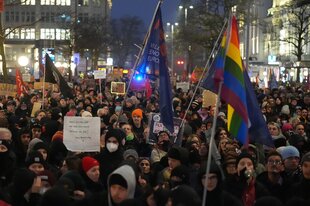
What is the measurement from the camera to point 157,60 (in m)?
10.9

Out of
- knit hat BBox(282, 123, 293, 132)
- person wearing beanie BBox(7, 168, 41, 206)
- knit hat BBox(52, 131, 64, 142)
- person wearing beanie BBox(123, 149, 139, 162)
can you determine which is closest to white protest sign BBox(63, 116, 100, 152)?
knit hat BBox(52, 131, 64, 142)

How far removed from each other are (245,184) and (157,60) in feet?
12.4

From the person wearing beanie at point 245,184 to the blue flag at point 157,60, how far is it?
2939 millimetres

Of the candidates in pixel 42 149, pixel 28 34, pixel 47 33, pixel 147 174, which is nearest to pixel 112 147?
pixel 147 174

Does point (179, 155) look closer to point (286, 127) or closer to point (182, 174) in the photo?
point (182, 174)

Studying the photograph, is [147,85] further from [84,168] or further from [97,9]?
[97,9]

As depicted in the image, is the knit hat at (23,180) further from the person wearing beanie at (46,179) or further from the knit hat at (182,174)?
the knit hat at (182,174)

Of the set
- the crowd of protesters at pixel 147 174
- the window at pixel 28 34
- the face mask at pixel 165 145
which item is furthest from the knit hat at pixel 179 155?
the window at pixel 28 34

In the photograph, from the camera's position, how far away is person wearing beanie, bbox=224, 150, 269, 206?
737 centimetres

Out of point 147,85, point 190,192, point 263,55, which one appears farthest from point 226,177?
point 263,55

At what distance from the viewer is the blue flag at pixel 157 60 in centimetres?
1059

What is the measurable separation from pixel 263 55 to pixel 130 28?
31064mm

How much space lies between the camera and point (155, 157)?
10039 mm

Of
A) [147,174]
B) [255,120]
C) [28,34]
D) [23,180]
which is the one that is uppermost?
[28,34]
